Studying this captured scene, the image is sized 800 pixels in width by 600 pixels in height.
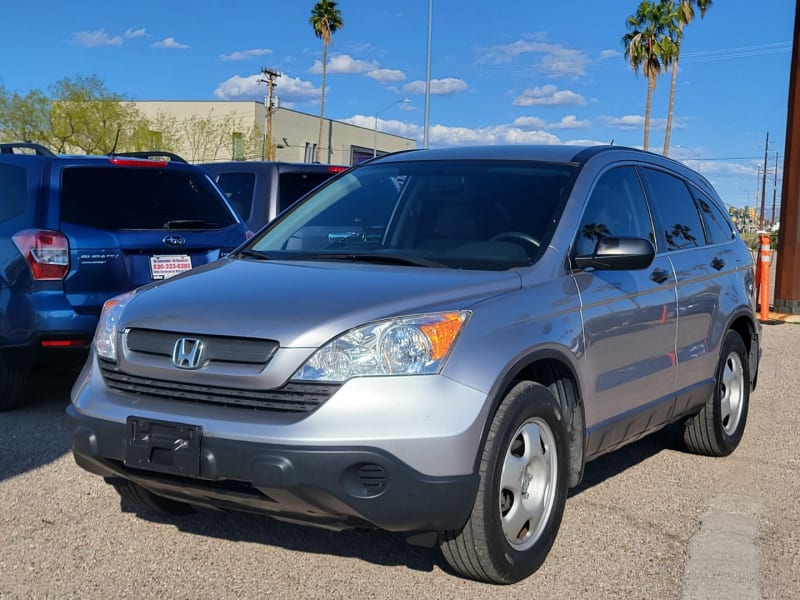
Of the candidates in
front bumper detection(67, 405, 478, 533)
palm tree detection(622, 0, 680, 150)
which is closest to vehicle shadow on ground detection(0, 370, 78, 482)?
front bumper detection(67, 405, 478, 533)

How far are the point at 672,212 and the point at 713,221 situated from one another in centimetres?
78

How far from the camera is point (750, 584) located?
387 centimetres

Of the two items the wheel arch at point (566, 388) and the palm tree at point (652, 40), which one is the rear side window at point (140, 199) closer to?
the wheel arch at point (566, 388)

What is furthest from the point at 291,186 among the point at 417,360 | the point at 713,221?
the point at 417,360

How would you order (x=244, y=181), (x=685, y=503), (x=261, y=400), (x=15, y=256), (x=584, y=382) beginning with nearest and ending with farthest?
(x=261, y=400)
(x=584, y=382)
(x=685, y=503)
(x=15, y=256)
(x=244, y=181)

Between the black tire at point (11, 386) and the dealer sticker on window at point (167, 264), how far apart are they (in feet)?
3.54

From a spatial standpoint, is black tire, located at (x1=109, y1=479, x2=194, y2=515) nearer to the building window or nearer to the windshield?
the windshield

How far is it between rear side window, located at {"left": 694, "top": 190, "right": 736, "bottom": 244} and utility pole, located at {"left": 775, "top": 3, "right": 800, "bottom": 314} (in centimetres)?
819

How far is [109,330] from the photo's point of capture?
3.87 metres

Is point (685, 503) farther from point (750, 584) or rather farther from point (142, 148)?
point (142, 148)

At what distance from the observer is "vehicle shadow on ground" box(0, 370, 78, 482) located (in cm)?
542

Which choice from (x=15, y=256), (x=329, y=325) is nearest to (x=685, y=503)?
(x=329, y=325)

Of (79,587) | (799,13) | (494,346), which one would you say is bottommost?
(79,587)

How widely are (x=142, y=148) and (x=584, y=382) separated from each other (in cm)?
5861
